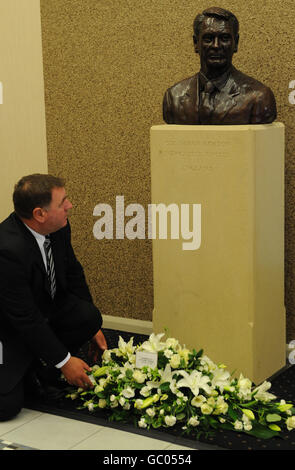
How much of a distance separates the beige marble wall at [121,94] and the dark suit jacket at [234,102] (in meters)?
0.33

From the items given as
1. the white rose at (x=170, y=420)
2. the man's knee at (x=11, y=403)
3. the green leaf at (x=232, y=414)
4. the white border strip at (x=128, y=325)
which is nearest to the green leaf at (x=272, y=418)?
the green leaf at (x=232, y=414)

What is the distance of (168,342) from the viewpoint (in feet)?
9.22

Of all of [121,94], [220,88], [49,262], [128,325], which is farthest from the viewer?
[128,325]

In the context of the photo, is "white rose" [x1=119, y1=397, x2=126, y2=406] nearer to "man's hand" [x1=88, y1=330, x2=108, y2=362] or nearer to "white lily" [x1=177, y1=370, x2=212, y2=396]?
"white lily" [x1=177, y1=370, x2=212, y2=396]

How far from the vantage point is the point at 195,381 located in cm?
263

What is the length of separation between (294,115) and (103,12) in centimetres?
111

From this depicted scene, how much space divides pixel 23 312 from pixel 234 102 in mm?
1158

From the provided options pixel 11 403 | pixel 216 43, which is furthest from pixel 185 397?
pixel 216 43

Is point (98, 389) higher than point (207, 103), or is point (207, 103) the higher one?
point (207, 103)

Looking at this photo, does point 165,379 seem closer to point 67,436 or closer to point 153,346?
point 153,346

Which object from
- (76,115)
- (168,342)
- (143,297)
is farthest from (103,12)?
(168,342)

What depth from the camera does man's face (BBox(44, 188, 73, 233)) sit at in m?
2.74
